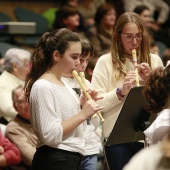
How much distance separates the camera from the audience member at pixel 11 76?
16.9 ft

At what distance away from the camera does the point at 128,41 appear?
3.78m

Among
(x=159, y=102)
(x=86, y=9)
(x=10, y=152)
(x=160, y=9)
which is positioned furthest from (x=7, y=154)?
(x=160, y=9)

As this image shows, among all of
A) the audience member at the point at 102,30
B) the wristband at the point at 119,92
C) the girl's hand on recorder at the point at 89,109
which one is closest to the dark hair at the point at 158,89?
the girl's hand on recorder at the point at 89,109

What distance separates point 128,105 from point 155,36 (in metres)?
5.13

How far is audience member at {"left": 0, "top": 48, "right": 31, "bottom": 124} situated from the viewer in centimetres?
514

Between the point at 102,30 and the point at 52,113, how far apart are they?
3696 millimetres

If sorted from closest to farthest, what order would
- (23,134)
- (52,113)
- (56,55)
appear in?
1. (52,113)
2. (56,55)
3. (23,134)

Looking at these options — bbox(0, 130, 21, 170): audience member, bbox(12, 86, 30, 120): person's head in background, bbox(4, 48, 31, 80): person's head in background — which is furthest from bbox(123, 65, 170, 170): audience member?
bbox(4, 48, 31, 80): person's head in background

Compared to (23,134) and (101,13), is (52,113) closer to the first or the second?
(23,134)

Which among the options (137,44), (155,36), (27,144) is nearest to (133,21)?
(137,44)

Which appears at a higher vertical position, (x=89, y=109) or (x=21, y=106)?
(x=89, y=109)

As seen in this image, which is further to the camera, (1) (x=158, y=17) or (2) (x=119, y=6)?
(1) (x=158, y=17)

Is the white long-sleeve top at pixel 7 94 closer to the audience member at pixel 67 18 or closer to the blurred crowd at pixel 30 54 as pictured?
the blurred crowd at pixel 30 54

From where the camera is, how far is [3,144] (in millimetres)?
4348
